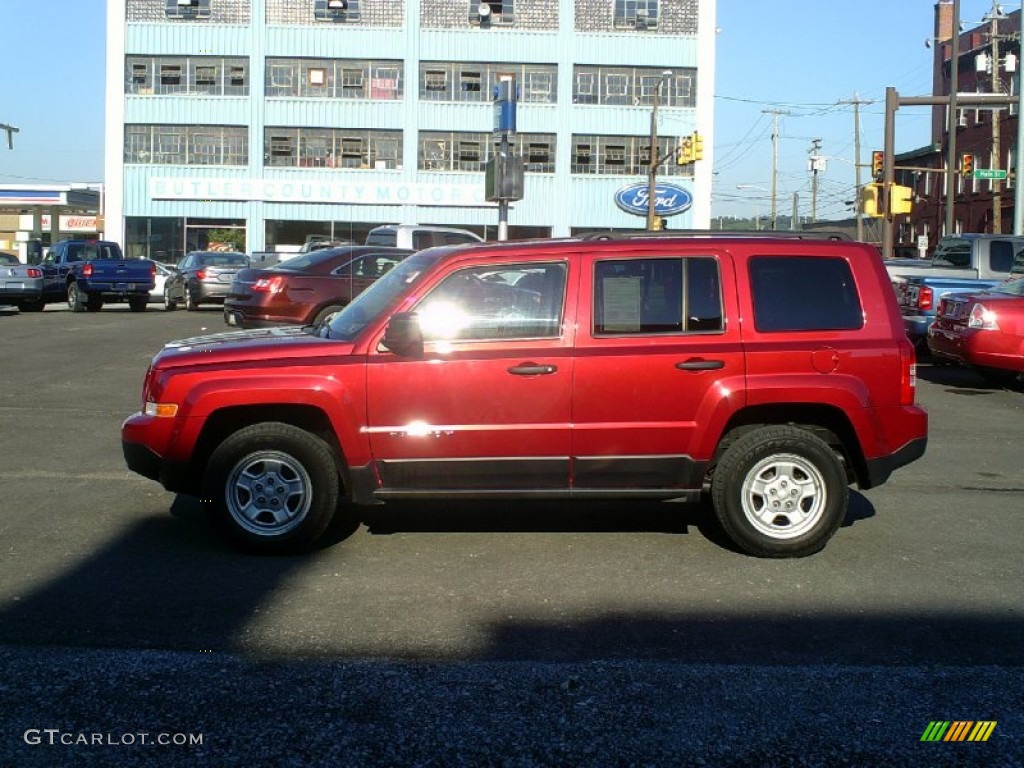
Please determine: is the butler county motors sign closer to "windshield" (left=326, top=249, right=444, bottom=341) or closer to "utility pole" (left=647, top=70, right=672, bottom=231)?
"utility pole" (left=647, top=70, right=672, bottom=231)

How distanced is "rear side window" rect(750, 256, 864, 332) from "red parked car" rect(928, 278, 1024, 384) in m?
8.53

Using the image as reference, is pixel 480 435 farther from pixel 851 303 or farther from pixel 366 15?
pixel 366 15

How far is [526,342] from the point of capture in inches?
258

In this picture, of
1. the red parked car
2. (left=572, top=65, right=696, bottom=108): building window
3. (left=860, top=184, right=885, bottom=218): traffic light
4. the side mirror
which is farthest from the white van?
(left=572, top=65, right=696, bottom=108): building window

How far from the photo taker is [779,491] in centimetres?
667

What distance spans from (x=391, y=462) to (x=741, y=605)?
2074 mm

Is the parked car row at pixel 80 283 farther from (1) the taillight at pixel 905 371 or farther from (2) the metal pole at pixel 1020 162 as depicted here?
(1) the taillight at pixel 905 371

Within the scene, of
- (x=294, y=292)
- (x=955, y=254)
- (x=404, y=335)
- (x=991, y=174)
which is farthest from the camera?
(x=991, y=174)

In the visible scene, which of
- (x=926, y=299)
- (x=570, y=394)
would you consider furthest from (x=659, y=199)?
(x=570, y=394)

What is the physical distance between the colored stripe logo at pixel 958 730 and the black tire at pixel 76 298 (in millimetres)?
27102

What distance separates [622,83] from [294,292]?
36.0 metres

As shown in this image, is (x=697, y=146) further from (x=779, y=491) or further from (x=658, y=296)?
(x=779, y=491)

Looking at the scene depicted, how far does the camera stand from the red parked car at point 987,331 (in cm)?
1428

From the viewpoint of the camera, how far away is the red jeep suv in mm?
6508
